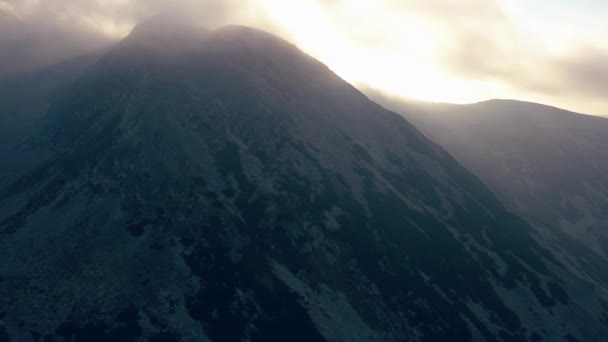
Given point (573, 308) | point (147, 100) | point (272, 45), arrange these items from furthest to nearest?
point (272, 45) → point (147, 100) → point (573, 308)

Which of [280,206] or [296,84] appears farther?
[296,84]

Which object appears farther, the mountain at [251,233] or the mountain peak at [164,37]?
the mountain peak at [164,37]

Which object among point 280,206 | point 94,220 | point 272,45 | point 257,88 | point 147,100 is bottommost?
point 94,220

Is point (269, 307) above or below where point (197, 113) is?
A: below

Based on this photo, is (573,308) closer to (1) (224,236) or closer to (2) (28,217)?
(1) (224,236)

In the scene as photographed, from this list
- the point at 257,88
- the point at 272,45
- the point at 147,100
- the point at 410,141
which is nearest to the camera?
the point at 147,100

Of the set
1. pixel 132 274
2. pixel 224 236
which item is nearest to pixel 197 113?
pixel 224 236

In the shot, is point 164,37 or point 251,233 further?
point 164,37

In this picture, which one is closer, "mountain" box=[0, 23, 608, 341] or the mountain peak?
"mountain" box=[0, 23, 608, 341]
